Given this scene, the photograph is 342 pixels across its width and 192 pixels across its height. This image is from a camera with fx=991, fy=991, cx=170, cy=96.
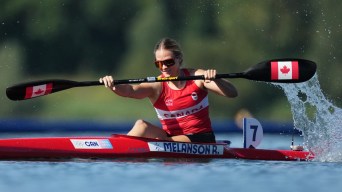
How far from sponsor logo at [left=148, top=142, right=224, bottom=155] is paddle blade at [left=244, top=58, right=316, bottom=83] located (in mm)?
1026

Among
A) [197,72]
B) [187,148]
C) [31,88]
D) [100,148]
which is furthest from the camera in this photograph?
[31,88]

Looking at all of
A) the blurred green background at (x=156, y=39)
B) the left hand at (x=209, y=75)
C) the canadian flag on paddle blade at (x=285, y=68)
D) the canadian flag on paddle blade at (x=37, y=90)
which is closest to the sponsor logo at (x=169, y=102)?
the left hand at (x=209, y=75)

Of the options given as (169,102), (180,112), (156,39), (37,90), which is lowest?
(180,112)

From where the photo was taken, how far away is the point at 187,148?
1100cm

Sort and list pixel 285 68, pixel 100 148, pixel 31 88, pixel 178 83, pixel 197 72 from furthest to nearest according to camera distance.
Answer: pixel 31 88
pixel 285 68
pixel 178 83
pixel 197 72
pixel 100 148

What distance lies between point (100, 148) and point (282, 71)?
2.40m

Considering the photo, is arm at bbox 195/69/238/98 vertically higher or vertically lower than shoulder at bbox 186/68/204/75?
lower

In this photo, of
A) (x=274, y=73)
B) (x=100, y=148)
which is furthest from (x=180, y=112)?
(x=274, y=73)

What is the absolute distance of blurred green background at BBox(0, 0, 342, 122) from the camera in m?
40.3

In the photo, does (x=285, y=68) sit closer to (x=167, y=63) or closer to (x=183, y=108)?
(x=183, y=108)

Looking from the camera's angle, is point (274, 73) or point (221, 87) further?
point (274, 73)

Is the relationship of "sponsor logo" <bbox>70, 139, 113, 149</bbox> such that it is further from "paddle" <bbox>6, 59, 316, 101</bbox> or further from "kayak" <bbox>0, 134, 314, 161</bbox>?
"paddle" <bbox>6, 59, 316, 101</bbox>

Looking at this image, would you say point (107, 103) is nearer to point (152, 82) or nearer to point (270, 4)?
point (270, 4)

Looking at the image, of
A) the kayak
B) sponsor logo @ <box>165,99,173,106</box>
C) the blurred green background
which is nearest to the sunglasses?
sponsor logo @ <box>165,99,173,106</box>
